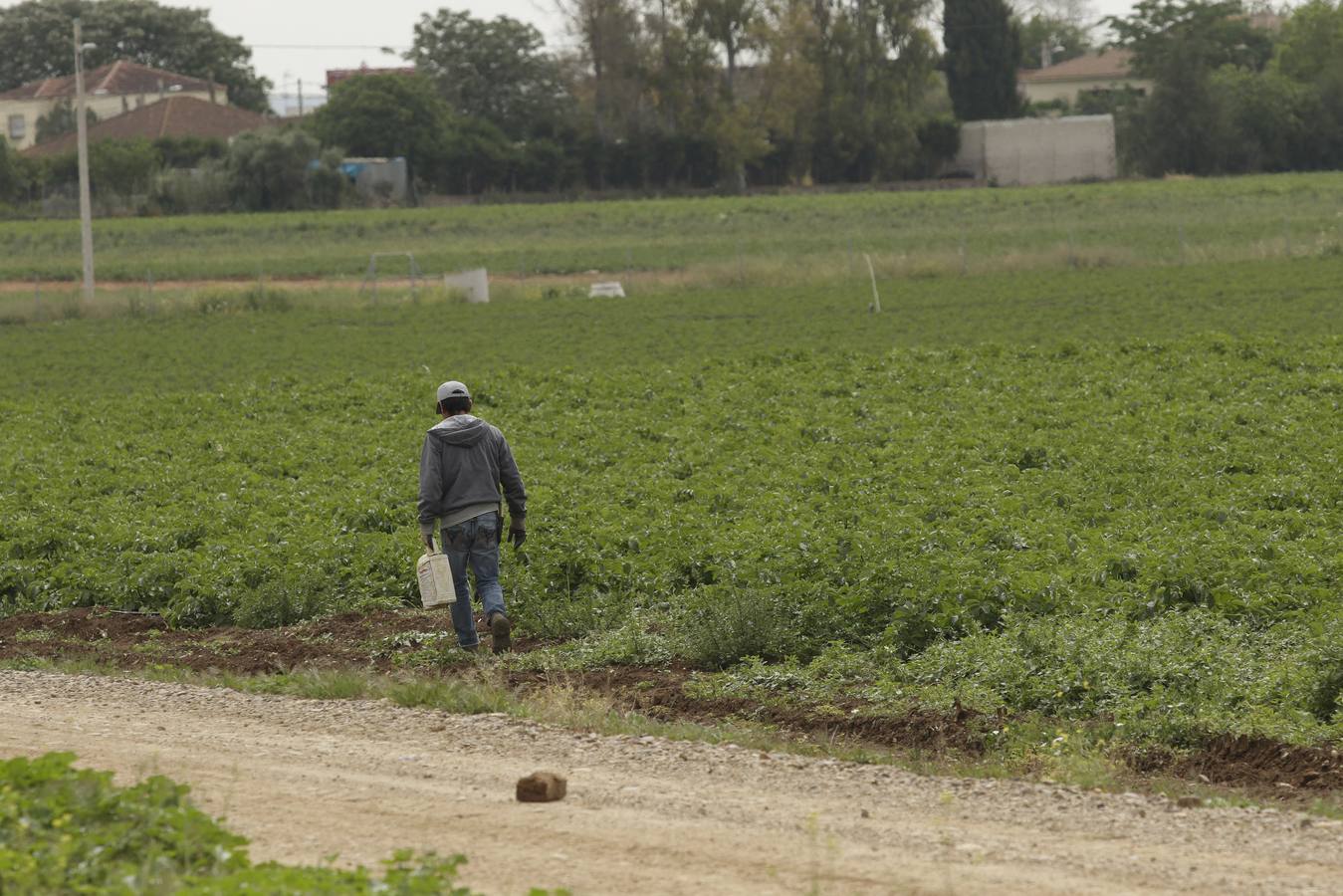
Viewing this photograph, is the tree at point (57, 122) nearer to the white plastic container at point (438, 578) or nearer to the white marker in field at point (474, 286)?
the white marker in field at point (474, 286)

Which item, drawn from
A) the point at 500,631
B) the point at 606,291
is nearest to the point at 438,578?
the point at 500,631

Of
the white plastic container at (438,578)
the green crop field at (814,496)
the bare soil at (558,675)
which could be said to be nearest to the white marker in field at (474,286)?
the green crop field at (814,496)

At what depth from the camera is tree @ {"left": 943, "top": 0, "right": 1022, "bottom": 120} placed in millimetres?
112500

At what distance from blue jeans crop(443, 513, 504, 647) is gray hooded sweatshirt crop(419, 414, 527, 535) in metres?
0.15

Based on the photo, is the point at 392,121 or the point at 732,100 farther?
the point at 732,100

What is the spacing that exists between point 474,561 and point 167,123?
101170 mm

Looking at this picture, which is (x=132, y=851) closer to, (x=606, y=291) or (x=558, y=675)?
(x=558, y=675)

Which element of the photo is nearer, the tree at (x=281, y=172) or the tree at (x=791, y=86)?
the tree at (x=281, y=172)

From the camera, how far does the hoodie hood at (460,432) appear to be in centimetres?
1223

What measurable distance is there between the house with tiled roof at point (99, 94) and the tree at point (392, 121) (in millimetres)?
25145

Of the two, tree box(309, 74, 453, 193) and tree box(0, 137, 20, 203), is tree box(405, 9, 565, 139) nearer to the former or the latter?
tree box(309, 74, 453, 193)

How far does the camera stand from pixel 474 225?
264 ft

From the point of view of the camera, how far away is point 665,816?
7984 millimetres

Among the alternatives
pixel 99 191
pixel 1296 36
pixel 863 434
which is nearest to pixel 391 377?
pixel 863 434
